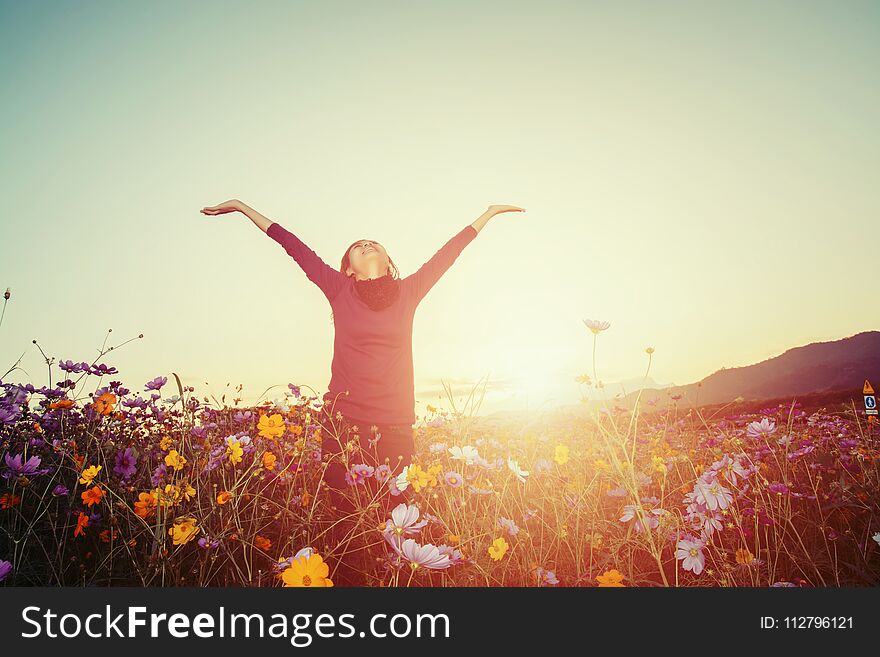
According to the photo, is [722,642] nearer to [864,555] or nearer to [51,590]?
[864,555]

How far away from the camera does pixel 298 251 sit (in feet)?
11.3

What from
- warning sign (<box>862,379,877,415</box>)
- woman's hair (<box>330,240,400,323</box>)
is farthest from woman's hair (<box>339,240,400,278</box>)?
warning sign (<box>862,379,877,415</box>)

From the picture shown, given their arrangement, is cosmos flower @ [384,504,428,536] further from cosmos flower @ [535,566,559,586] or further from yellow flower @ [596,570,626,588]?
yellow flower @ [596,570,626,588]

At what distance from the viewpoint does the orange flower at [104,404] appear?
251 centimetres

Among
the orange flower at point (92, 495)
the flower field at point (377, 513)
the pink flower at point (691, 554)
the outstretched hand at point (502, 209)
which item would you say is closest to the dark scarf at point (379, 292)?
the flower field at point (377, 513)

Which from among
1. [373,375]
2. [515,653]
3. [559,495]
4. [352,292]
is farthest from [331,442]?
[515,653]

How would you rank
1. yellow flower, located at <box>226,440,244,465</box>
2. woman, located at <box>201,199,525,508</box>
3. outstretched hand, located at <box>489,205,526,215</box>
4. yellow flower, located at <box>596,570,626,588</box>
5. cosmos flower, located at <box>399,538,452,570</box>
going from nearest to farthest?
cosmos flower, located at <box>399,538,452,570</box>, yellow flower, located at <box>596,570,626,588</box>, yellow flower, located at <box>226,440,244,465</box>, woman, located at <box>201,199,525,508</box>, outstretched hand, located at <box>489,205,526,215</box>

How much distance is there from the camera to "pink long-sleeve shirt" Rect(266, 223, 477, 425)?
3020 millimetres

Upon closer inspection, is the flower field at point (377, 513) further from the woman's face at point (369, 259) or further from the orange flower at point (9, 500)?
the woman's face at point (369, 259)

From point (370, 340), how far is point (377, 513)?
115cm

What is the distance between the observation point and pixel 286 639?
1424 mm

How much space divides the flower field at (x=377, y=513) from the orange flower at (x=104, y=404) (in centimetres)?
1

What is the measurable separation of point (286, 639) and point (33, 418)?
7.81ft

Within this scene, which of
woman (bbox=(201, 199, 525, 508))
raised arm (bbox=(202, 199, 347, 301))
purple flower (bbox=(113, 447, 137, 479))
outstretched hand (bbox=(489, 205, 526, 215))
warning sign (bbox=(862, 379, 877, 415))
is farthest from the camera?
warning sign (bbox=(862, 379, 877, 415))
